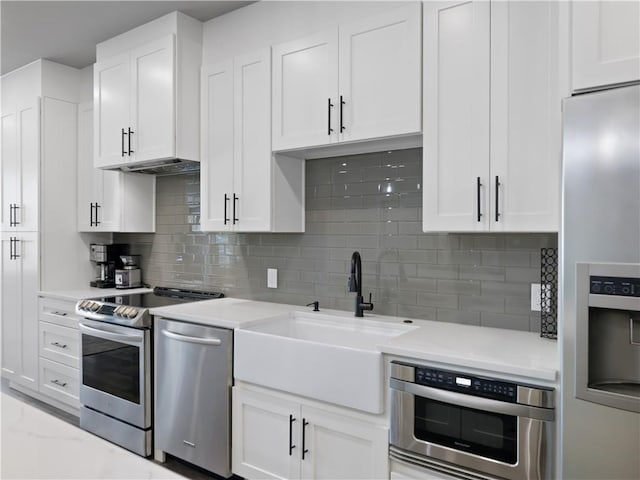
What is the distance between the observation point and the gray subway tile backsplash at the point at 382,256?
2.34 meters

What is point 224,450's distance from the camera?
2.49 metres

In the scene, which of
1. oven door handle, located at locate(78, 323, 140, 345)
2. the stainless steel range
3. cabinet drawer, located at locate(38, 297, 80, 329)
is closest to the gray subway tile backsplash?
the stainless steel range

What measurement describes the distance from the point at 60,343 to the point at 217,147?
2.10m

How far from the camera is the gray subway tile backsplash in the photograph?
2.34 meters

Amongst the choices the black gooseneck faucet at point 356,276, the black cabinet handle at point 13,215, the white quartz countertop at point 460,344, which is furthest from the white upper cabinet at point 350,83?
the black cabinet handle at point 13,215

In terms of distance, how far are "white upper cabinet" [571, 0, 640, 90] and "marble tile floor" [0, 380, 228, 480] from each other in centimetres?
168

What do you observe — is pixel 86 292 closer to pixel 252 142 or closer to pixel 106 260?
pixel 106 260

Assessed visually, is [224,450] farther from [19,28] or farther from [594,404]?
[19,28]

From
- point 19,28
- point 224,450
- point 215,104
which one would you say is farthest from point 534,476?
point 19,28

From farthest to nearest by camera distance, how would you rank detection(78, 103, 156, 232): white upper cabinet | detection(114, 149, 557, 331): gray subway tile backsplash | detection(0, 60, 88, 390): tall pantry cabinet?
1. detection(0, 60, 88, 390): tall pantry cabinet
2. detection(78, 103, 156, 232): white upper cabinet
3. detection(114, 149, 557, 331): gray subway tile backsplash

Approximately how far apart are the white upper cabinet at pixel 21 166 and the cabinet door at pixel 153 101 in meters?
1.26

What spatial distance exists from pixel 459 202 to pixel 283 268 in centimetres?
141

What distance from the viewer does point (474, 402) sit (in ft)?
5.77

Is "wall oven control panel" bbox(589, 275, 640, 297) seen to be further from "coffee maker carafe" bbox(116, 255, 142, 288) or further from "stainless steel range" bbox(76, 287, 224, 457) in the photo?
"coffee maker carafe" bbox(116, 255, 142, 288)
